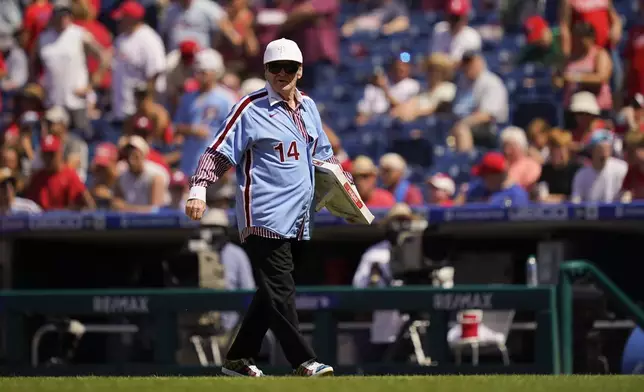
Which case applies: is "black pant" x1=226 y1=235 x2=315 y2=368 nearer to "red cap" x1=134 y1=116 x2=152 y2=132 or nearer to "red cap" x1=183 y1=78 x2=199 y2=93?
"red cap" x1=134 y1=116 x2=152 y2=132

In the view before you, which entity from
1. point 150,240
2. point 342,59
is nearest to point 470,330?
point 150,240

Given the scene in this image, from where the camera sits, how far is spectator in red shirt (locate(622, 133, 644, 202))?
11477 millimetres

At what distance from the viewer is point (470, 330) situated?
1062cm

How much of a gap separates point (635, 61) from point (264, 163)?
23.6 ft

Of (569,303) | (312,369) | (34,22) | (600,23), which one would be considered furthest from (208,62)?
(312,369)

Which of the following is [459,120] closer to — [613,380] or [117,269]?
[117,269]

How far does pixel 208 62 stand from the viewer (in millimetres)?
14250

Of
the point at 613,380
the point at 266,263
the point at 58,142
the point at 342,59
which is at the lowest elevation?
the point at 613,380

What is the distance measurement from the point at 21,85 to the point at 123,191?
4.06m

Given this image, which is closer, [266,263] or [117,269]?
[266,263]

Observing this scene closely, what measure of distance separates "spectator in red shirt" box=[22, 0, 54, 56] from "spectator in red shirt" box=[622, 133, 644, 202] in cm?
750

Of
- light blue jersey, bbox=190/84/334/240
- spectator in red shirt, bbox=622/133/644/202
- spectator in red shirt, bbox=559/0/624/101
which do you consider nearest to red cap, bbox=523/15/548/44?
spectator in red shirt, bbox=559/0/624/101

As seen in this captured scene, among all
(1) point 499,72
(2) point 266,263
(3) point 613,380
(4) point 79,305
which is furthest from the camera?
(1) point 499,72

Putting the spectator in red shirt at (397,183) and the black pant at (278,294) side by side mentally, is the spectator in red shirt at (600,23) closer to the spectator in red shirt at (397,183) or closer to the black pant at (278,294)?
the spectator in red shirt at (397,183)
